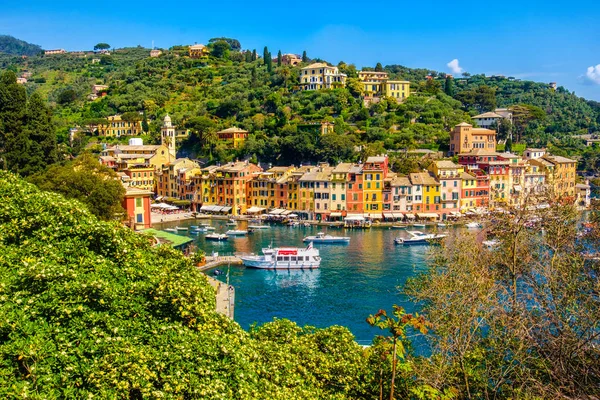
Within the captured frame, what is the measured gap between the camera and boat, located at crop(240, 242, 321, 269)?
38031 millimetres

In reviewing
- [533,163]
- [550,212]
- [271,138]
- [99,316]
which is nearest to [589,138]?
[533,163]

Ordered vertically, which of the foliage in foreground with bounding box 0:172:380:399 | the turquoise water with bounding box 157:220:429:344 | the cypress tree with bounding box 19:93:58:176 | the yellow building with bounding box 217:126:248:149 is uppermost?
Answer: the yellow building with bounding box 217:126:248:149

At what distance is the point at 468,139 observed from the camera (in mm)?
74000

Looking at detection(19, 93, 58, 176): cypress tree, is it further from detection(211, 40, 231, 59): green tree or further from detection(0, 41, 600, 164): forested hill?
detection(211, 40, 231, 59): green tree

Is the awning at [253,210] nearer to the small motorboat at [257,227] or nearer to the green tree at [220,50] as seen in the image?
the small motorboat at [257,227]

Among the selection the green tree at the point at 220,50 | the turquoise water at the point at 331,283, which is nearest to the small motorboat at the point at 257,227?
the turquoise water at the point at 331,283

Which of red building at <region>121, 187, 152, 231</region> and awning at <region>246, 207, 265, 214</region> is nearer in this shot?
red building at <region>121, 187, 152, 231</region>

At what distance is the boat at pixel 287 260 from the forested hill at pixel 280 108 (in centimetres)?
3248

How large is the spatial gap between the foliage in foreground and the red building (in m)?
21.6

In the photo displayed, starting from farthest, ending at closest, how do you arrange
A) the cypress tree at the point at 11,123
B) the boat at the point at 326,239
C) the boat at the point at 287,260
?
the boat at the point at 326,239
the boat at the point at 287,260
the cypress tree at the point at 11,123

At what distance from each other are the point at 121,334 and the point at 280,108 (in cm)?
7875

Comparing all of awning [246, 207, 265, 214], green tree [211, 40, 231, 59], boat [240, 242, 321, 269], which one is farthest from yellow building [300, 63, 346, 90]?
boat [240, 242, 321, 269]

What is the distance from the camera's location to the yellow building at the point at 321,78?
9681 centimetres

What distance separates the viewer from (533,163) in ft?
213
